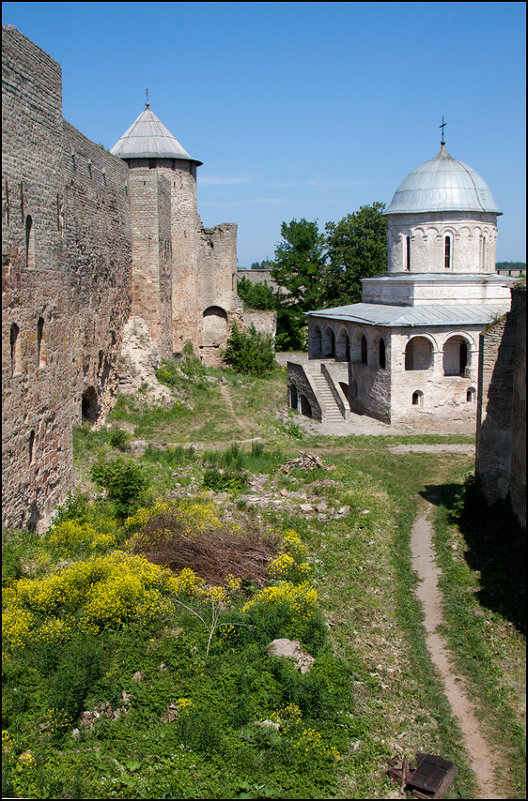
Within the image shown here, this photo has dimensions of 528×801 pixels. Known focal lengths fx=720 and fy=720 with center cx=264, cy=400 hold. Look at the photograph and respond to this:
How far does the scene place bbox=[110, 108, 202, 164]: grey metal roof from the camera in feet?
81.6

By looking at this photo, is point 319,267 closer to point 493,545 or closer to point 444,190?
point 444,190

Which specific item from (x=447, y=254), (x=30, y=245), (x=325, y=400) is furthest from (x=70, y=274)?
(x=447, y=254)

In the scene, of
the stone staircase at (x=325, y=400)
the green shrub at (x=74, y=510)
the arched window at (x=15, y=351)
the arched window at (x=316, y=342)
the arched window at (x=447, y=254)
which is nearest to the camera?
the arched window at (x=15, y=351)

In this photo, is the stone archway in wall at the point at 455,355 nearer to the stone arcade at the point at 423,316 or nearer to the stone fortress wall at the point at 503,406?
the stone arcade at the point at 423,316

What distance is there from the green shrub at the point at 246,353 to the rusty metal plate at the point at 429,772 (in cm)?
2298

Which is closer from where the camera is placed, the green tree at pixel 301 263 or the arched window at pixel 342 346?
the arched window at pixel 342 346

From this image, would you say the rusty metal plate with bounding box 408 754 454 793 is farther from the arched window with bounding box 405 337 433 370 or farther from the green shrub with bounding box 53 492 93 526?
the arched window with bounding box 405 337 433 370

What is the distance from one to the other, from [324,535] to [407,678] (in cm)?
420

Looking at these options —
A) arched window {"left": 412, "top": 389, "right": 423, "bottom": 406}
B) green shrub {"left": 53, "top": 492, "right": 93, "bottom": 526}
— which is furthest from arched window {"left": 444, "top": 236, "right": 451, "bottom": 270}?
green shrub {"left": 53, "top": 492, "right": 93, "bottom": 526}

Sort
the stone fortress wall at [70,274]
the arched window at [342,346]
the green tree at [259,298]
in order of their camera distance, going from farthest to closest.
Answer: the green tree at [259,298] < the arched window at [342,346] < the stone fortress wall at [70,274]

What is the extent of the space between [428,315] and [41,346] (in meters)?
14.7

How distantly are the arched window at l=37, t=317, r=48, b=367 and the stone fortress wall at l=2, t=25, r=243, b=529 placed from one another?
26 millimetres

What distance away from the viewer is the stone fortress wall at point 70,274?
385 inches

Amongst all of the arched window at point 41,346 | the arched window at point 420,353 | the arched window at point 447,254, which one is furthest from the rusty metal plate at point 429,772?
the arched window at point 447,254
